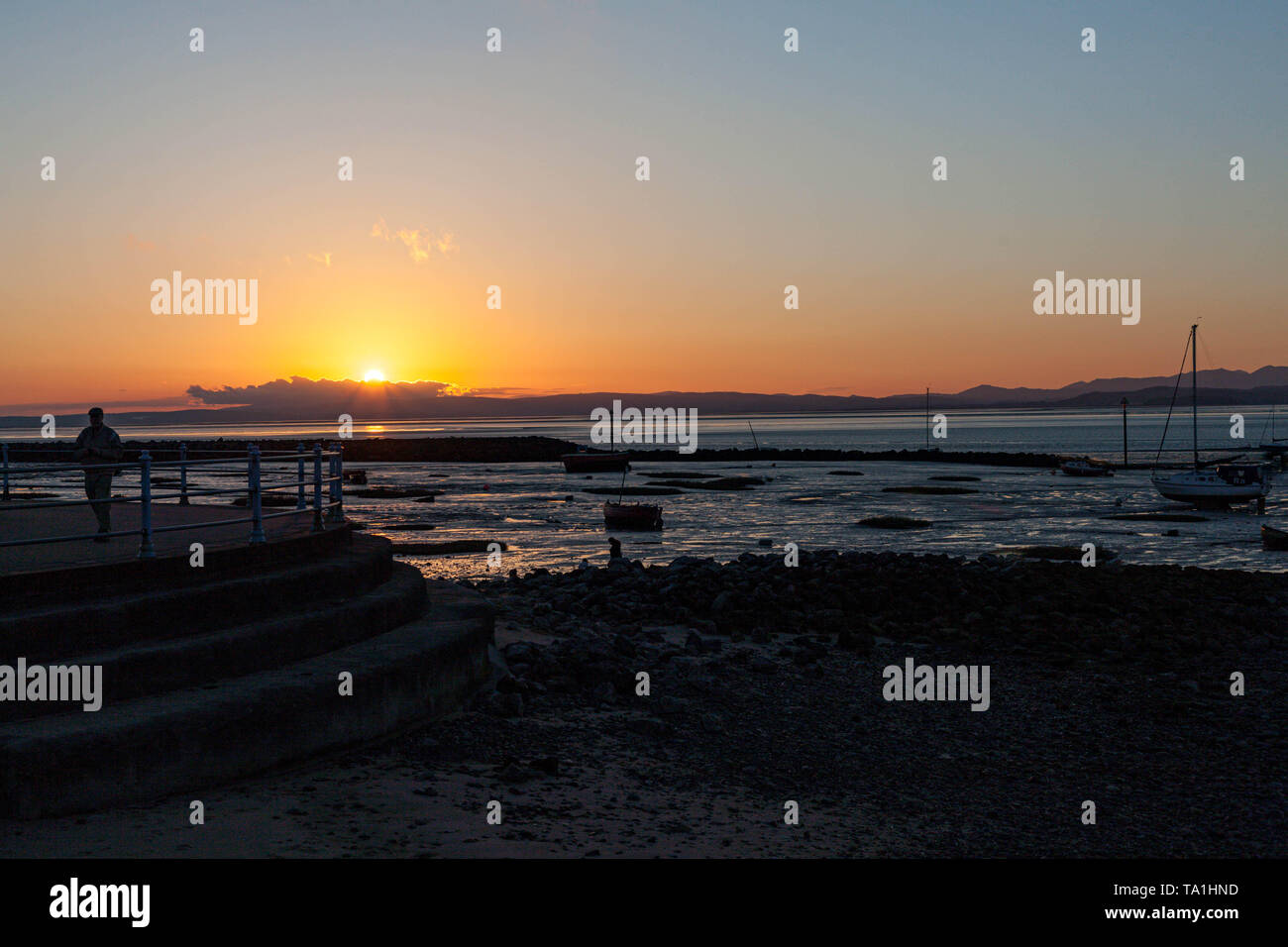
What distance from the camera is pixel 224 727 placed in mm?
7238

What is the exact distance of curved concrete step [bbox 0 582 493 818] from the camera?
251 inches

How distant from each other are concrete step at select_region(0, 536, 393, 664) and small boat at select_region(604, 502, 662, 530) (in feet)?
106

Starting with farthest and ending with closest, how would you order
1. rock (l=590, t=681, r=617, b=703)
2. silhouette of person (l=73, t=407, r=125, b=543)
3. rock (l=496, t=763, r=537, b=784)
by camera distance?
silhouette of person (l=73, t=407, r=125, b=543) < rock (l=590, t=681, r=617, b=703) < rock (l=496, t=763, r=537, b=784)

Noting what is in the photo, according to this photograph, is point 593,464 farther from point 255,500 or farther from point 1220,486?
point 255,500

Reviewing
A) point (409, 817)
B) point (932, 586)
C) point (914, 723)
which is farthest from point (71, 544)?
point (932, 586)

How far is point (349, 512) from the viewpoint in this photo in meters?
51.6

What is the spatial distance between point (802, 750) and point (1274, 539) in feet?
113

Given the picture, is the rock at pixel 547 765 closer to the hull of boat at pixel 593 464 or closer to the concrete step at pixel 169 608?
the concrete step at pixel 169 608

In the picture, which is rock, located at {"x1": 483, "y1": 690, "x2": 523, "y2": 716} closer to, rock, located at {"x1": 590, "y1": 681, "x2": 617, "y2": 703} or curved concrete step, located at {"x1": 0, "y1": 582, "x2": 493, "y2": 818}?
curved concrete step, located at {"x1": 0, "y1": 582, "x2": 493, "y2": 818}

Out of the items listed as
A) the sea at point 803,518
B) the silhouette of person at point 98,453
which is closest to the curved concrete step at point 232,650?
the silhouette of person at point 98,453

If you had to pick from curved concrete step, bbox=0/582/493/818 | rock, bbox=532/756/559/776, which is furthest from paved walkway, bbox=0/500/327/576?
rock, bbox=532/756/559/776

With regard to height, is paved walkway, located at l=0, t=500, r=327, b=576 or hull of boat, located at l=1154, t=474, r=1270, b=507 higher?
paved walkway, located at l=0, t=500, r=327, b=576

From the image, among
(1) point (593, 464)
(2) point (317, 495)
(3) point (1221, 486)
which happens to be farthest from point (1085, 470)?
(2) point (317, 495)

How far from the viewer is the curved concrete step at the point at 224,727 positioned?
6.37 m
